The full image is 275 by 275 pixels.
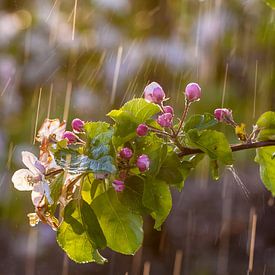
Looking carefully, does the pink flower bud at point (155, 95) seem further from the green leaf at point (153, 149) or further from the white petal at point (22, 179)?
the white petal at point (22, 179)

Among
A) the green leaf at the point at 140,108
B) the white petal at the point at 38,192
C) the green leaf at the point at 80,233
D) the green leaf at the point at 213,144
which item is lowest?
the green leaf at the point at 80,233

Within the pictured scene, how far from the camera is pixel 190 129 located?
0.70m

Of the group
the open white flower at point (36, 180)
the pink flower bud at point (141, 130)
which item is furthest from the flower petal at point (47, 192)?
the pink flower bud at point (141, 130)

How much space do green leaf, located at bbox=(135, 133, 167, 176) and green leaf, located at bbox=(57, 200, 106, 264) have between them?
2.9 inches

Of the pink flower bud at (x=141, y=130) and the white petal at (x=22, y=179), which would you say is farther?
the white petal at (x=22, y=179)

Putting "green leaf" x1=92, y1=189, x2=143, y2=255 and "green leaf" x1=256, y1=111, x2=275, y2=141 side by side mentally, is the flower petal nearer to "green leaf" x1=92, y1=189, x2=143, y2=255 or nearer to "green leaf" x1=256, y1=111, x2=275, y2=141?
"green leaf" x1=92, y1=189, x2=143, y2=255

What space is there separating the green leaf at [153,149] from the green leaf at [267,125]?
0.10m

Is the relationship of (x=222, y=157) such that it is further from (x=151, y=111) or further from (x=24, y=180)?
(x=24, y=180)

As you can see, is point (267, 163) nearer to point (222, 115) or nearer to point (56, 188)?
point (222, 115)

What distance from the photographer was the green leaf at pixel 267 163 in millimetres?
746

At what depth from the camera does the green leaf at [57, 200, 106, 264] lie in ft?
2.35

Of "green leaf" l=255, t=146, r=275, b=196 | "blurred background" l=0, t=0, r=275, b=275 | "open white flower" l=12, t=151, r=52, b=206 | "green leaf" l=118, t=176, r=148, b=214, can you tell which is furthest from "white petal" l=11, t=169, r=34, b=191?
"blurred background" l=0, t=0, r=275, b=275

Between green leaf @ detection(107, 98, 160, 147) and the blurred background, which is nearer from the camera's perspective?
green leaf @ detection(107, 98, 160, 147)

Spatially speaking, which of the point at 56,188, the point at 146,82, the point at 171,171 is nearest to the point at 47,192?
the point at 56,188
